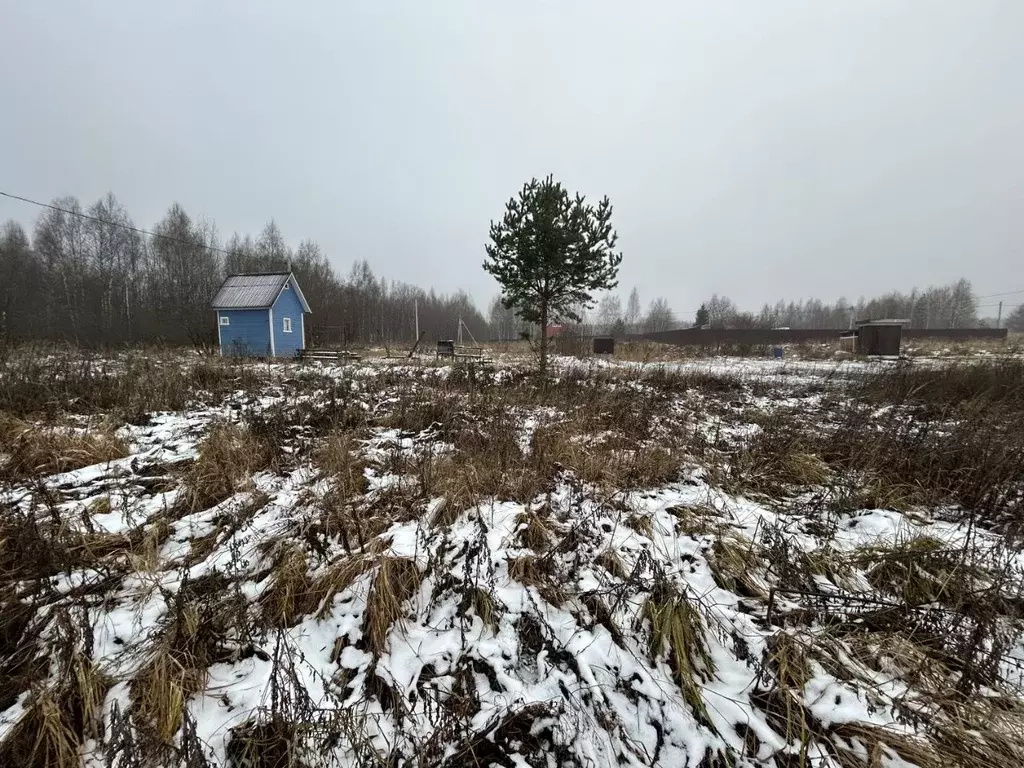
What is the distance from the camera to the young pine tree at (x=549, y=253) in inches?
410

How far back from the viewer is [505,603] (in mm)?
2184

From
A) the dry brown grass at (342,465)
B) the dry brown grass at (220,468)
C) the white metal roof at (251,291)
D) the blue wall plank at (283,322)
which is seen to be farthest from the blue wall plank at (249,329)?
the dry brown grass at (342,465)

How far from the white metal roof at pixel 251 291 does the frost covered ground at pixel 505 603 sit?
15.7 m

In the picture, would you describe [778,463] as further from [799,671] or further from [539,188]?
[539,188]

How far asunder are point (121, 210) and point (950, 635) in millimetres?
50147

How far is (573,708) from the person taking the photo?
1710mm

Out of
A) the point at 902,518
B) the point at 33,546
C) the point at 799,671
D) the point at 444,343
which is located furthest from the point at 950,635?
the point at 444,343

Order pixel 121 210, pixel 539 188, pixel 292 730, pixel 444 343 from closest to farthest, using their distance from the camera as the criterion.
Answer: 1. pixel 292 730
2. pixel 539 188
3. pixel 444 343
4. pixel 121 210

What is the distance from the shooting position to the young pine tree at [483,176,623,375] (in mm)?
10422

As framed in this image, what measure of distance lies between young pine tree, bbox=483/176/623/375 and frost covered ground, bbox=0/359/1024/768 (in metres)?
7.73

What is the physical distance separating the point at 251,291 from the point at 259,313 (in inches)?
63.4

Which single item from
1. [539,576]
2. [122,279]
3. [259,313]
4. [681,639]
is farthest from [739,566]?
[122,279]

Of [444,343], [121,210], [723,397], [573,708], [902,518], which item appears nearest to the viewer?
[573,708]

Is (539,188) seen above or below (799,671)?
above
